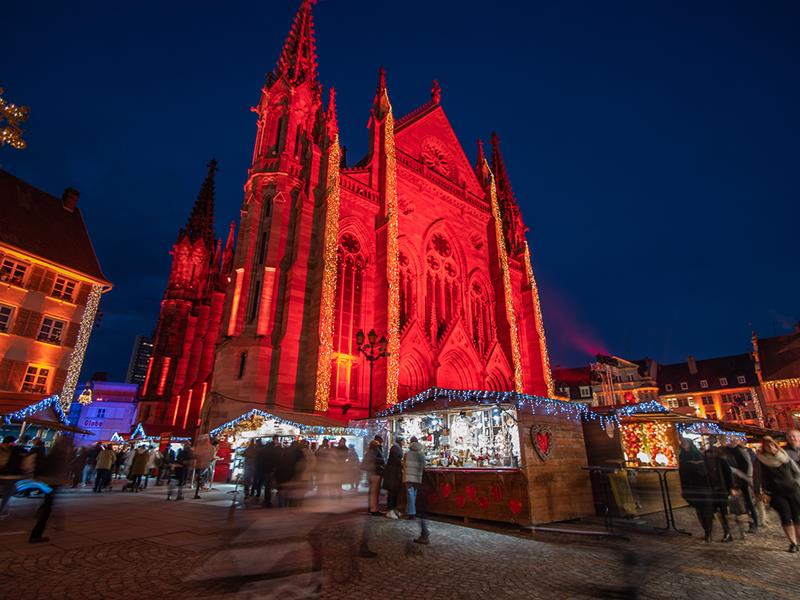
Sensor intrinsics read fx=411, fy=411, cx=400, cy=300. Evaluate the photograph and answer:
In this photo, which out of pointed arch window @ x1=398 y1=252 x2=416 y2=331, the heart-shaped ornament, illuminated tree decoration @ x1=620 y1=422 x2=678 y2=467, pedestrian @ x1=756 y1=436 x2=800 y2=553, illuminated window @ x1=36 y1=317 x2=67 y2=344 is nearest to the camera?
pedestrian @ x1=756 y1=436 x2=800 y2=553

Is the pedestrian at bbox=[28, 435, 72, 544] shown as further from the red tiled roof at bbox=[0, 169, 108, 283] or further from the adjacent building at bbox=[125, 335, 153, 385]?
the adjacent building at bbox=[125, 335, 153, 385]

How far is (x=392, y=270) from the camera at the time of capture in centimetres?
2341

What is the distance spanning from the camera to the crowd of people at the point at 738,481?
677cm

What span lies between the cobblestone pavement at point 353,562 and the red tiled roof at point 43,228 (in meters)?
18.7

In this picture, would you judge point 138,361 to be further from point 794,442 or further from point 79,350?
point 794,442

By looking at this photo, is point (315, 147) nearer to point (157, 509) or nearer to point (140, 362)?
point (157, 509)

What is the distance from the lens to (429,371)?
23.6 meters

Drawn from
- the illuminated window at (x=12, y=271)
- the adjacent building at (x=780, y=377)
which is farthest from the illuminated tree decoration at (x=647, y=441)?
the adjacent building at (x=780, y=377)

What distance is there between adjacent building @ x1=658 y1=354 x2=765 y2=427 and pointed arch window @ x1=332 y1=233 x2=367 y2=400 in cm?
3657

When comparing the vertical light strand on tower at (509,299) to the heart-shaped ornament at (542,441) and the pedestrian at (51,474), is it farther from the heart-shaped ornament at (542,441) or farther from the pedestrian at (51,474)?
the pedestrian at (51,474)

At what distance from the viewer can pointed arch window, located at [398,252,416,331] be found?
25.5 m

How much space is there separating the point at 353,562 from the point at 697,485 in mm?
6900

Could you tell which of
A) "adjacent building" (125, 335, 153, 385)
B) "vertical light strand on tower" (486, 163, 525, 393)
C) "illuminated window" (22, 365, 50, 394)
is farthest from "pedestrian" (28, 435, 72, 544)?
"adjacent building" (125, 335, 153, 385)

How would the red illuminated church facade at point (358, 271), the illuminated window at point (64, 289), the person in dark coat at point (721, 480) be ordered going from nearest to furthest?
the person in dark coat at point (721, 480) → the red illuminated church facade at point (358, 271) → the illuminated window at point (64, 289)
